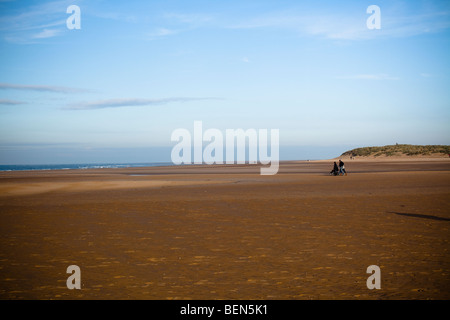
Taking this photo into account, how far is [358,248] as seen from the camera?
9273mm

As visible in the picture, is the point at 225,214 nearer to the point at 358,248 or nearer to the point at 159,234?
the point at 159,234

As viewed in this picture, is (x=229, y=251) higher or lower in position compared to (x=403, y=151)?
lower

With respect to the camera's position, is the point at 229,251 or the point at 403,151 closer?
the point at 229,251

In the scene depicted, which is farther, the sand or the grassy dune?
the grassy dune

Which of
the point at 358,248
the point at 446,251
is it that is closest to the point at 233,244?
the point at 358,248

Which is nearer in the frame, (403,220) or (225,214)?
(403,220)

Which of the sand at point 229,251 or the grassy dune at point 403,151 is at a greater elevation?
the grassy dune at point 403,151

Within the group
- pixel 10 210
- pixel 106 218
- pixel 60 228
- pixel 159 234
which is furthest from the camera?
pixel 10 210

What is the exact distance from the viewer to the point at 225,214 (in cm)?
1499

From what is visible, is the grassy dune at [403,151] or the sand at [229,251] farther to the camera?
the grassy dune at [403,151]

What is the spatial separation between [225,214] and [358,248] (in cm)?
657

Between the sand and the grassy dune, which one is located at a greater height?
the grassy dune
